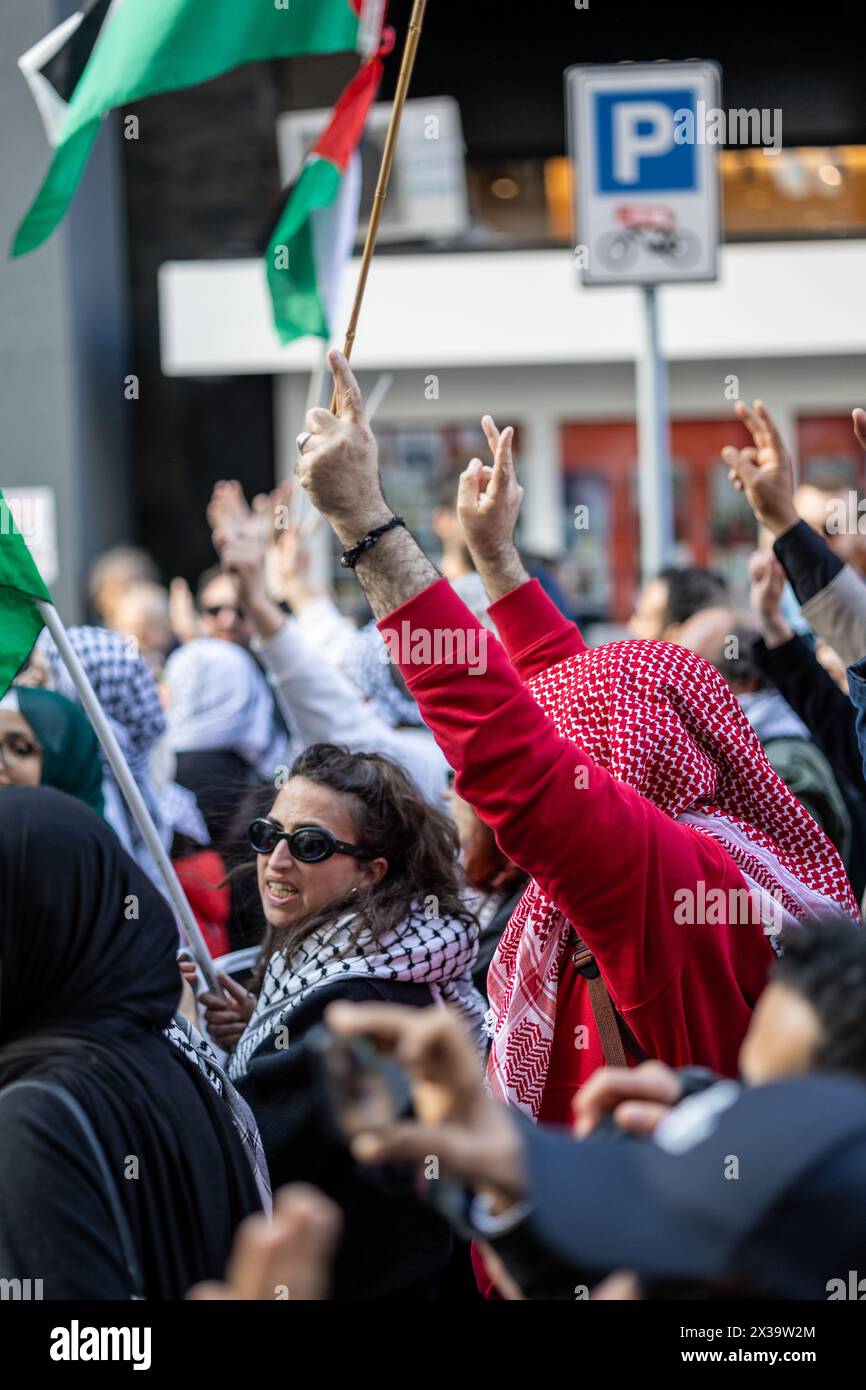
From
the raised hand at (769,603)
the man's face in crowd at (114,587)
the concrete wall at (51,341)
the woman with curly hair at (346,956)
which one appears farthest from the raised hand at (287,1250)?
the concrete wall at (51,341)

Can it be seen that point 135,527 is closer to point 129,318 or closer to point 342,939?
point 129,318

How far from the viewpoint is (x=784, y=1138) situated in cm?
128

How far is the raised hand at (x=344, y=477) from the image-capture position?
212cm

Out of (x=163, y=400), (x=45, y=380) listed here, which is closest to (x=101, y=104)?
(x=45, y=380)

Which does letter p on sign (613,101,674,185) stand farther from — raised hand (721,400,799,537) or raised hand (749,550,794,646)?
raised hand (721,400,799,537)

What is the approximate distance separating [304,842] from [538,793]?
959mm

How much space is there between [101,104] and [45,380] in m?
7.21

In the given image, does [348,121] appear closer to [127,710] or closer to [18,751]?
[127,710]

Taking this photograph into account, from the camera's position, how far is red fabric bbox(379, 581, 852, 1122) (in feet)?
6.68

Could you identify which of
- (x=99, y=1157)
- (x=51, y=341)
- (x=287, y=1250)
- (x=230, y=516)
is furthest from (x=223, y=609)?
(x=287, y=1250)

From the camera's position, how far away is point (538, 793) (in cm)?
203

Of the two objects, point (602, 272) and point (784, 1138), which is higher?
point (602, 272)

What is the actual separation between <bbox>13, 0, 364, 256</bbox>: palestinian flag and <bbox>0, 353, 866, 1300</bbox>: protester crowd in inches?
51.5

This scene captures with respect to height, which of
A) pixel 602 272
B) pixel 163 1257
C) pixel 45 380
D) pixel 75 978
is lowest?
pixel 163 1257
